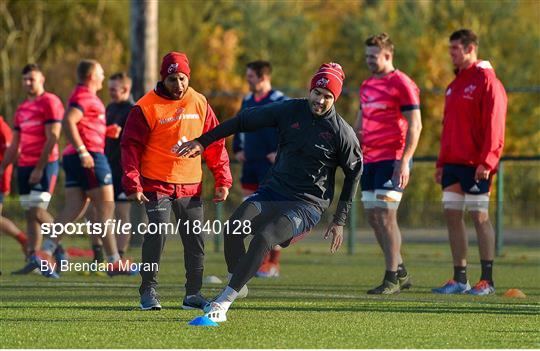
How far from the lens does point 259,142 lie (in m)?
15.0

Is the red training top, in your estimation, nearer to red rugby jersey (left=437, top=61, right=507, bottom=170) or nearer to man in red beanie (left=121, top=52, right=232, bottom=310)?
red rugby jersey (left=437, top=61, right=507, bottom=170)

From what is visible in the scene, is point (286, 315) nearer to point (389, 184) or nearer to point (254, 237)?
point (254, 237)

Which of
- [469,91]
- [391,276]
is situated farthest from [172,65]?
[469,91]

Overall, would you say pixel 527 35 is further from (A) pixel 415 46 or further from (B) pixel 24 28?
(B) pixel 24 28

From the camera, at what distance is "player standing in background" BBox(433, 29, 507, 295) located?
12.6 m

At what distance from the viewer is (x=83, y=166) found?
1395cm

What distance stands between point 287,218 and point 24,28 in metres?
29.3

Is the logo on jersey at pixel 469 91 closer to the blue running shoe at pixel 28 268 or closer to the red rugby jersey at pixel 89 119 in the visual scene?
the red rugby jersey at pixel 89 119

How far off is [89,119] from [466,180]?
3.92m

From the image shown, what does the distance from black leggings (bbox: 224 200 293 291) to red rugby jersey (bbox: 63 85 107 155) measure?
4434mm

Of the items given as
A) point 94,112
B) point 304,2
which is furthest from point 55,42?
point 94,112

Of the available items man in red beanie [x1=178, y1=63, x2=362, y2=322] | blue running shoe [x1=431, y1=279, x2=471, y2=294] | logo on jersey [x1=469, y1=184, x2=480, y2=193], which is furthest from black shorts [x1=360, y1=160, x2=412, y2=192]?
man in red beanie [x1=178, y1=63, x2=362, y2=322]

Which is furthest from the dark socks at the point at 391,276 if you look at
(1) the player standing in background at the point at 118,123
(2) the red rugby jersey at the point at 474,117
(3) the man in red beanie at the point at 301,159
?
(1) the player standing in background at the point at 118,123

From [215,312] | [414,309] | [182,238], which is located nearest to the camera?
[215,312]
